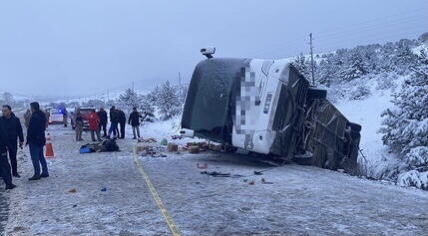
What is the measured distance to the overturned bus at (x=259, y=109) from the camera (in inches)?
424

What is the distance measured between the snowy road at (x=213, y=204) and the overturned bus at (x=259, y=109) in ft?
2.46

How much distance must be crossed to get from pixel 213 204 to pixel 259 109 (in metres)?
4.29

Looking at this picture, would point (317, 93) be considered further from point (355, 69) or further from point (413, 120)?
point (355, 69)

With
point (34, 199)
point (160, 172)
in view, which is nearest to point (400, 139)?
point (160, 172)

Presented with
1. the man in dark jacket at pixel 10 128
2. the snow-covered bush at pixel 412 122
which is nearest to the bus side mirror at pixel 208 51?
the man in dark jacket at pixel 10 128

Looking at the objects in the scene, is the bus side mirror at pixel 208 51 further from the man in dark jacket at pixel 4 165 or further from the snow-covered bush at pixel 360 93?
the snow-covered bush at pixel 360 93

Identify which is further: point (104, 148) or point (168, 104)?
point (168, 104)

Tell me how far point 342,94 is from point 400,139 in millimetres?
27800

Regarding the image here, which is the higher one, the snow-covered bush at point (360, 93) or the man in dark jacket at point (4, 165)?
the snow-covered bush at point (360, 93)

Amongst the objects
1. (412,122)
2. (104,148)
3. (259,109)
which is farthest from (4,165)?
(412,122)

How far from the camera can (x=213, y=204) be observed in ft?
23.4

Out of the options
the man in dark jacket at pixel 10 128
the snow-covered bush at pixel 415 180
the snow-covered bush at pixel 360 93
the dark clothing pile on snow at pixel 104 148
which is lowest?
the dark clothing pile on snow at pixel 104 148

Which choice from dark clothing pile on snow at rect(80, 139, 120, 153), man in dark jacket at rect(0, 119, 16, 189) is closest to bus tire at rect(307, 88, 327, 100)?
dark clothing pile on snow at rect(80, 139, 120, 153)

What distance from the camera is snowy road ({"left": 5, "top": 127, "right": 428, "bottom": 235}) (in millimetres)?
5824
